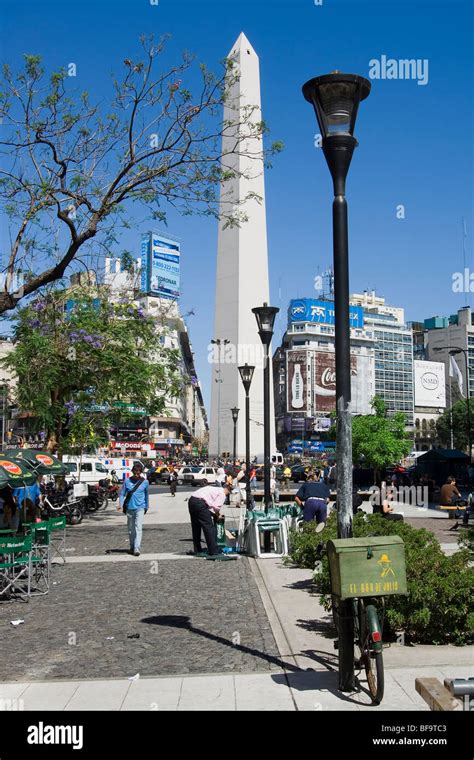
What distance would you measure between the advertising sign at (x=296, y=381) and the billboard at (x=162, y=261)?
33409 millimetres

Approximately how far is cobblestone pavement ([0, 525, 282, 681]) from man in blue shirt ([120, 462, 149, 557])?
1536 mm

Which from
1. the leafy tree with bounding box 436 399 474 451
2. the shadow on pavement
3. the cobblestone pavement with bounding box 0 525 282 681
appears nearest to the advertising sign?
the leafy tree with bounding box 436 399 474 451

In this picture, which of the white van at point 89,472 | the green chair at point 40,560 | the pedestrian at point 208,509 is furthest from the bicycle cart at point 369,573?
the white van at point 89,472

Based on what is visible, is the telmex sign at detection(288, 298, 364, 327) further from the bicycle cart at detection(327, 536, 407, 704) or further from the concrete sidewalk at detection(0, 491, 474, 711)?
the bicycle cart at detection(327, 536, 407, 704)

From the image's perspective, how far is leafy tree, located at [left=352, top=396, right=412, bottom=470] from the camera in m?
51.4

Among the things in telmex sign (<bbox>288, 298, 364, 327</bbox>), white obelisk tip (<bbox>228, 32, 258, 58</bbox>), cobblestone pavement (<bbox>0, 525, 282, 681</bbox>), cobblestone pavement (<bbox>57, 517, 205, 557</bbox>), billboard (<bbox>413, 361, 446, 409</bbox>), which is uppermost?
white obelisk tip (<bbox>228, 32, 258, 58</bbox>)

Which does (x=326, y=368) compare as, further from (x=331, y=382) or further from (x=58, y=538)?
(x=58, y=538)

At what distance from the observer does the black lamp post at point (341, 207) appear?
246 inches

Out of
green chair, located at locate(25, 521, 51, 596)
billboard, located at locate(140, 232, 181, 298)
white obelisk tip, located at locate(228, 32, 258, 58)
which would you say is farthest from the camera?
billboard, located at locate(140, 232, 181, 298)

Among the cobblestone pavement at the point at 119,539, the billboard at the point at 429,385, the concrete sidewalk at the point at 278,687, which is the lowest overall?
the cobblestone pavement at the point at 119,539

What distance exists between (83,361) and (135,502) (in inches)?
346

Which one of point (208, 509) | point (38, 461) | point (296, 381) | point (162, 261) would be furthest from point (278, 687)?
point (296, 381)

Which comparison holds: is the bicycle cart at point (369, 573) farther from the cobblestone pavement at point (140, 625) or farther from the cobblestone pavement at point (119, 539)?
the cobblestone pavement at point (119, 539)

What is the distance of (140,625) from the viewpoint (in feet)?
28.1
